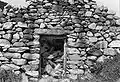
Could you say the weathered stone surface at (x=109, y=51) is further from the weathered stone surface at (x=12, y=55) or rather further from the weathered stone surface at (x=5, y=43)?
the weathered stone surface at (x=5, y=43)

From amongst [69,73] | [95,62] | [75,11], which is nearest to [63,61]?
[69,73]

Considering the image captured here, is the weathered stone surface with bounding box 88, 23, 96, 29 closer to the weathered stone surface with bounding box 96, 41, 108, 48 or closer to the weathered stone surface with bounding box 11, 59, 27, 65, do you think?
the weathered stone surface with bounding box 96, 41, 108, 48

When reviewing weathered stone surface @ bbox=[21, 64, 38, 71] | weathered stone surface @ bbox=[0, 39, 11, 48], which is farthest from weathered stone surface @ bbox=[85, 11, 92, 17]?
weathered stone surface @ bbox=[0, 39, 11, 48]

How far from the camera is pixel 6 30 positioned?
7441mm

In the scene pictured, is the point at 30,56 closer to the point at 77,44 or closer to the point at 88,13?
the point at 77,44

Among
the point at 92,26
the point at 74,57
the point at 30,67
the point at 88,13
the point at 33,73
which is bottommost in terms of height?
the point at 33,73

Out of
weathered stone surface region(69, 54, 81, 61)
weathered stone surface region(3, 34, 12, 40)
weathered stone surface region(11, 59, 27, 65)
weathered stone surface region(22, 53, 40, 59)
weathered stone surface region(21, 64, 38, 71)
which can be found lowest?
weathered stone surface region(21, 64, 38, 71)

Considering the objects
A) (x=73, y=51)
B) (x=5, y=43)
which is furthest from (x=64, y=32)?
(x=5, y=43)

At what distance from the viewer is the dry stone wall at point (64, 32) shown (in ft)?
23.7

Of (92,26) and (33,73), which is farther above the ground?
(92,26)

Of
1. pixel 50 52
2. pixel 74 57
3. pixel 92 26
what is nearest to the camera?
pixel 74 57

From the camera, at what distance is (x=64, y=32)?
7273 millimetres

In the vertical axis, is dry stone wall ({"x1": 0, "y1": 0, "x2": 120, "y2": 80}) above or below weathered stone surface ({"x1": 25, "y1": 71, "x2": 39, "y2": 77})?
above

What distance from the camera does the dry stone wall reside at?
7.22 metres
